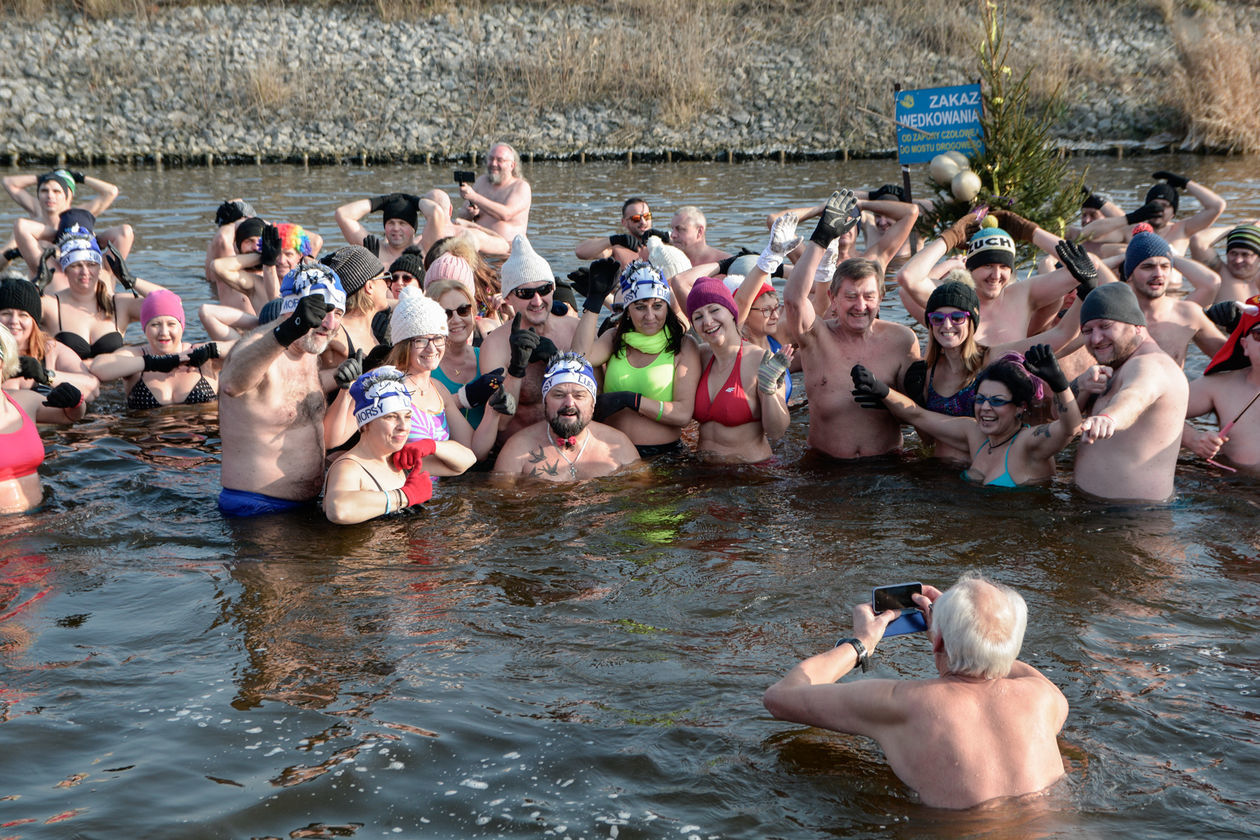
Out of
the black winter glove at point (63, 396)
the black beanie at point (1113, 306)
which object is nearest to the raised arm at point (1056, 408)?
the black beanie at point (1113, 306)

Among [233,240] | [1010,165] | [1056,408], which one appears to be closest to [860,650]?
[1056,408]

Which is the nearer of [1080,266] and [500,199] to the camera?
[1080,266]

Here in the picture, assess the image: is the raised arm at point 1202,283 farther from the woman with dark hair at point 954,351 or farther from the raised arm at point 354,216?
the raised arm at point 354,216

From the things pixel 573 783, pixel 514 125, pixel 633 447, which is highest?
pixel 514 125

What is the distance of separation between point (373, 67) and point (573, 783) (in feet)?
95.2

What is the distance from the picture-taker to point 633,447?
313 inches

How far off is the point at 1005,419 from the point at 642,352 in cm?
241

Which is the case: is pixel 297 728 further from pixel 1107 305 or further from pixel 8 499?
pixel 1107 305

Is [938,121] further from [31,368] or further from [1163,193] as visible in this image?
[31,368]

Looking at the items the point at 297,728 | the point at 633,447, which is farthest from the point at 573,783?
the point at 633,447

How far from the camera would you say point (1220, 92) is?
2545 centimetres

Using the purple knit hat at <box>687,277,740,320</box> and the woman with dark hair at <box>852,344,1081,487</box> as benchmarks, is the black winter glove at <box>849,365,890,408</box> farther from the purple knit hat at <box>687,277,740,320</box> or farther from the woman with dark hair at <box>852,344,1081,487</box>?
the purple knit hat at <box>687,277,740,320</box>

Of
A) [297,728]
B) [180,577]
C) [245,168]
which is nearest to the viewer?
[297,728]

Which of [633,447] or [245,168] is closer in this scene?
[633,447]
